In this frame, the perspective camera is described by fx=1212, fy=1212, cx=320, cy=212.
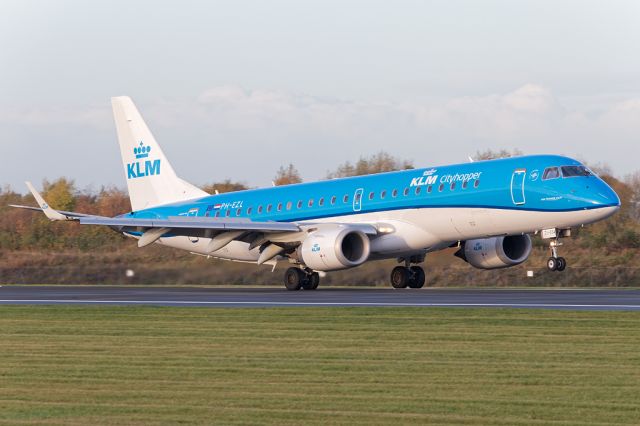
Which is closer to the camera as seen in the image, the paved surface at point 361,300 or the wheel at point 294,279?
the paved surface at point 361,300

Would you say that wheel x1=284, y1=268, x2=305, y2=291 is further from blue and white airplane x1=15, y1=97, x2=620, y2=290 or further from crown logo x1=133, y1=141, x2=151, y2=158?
crown logo x1=133, y1=141, x2=151, y2=158

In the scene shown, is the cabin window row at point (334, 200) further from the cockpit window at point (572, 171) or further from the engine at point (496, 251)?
the engine at point (496, 251)

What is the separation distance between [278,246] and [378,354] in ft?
74.7

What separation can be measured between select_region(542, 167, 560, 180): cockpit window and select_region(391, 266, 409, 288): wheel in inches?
266

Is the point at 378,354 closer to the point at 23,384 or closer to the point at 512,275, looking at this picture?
the point at 23,384

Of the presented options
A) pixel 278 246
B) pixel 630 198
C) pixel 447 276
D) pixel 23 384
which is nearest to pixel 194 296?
pixel 278 246

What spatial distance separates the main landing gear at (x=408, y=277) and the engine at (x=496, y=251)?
1.51 m

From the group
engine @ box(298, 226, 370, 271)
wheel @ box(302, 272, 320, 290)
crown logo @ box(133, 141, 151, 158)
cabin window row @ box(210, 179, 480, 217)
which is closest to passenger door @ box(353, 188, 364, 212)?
cabin window row @ box(210, 179, 480, 217)

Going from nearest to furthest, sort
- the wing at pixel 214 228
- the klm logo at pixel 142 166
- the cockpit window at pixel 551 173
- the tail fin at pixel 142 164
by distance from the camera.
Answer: the cockpit window at pixel 551 173 → the wing at pixel 214 228 → the tail fin at pixel 142 164 → the klm logo at pixel 142 166

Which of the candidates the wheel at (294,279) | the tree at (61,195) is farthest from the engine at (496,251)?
the tree at (61,195)

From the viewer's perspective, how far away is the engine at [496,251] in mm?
38375

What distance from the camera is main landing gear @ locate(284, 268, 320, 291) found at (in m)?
37.9

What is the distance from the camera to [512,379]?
13.7 meters

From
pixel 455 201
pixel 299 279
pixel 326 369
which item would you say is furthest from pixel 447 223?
pixel 326 369
